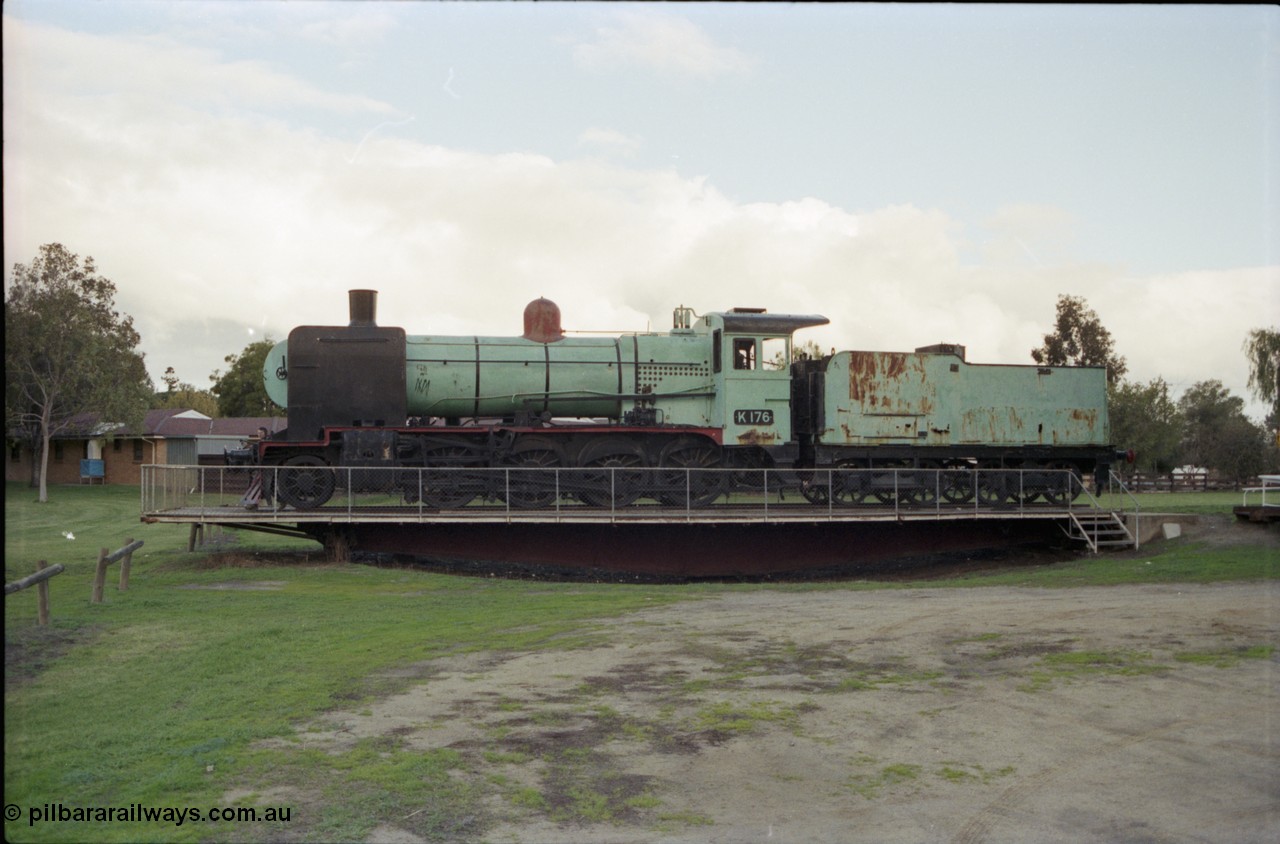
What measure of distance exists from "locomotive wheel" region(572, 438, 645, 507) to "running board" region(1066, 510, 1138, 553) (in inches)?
405

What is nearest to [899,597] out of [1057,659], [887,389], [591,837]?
[1057,659]

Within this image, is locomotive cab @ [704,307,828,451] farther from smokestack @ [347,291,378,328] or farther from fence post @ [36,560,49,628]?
fence post @ [36,560,49,628]

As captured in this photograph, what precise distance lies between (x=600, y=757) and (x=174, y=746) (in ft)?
10.8

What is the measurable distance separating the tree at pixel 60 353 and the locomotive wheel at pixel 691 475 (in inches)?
1280

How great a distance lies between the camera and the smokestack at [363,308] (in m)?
21.8

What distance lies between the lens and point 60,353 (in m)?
44.3

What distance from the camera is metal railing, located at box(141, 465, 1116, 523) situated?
806 inches

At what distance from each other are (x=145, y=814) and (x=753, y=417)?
1712 centimetres

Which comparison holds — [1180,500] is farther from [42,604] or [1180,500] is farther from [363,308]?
[42,604]

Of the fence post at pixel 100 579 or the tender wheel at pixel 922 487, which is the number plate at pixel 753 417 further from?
the fence post at pixel 100 579

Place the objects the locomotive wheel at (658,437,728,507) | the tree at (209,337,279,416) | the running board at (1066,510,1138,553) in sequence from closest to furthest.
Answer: the locomotive wheel at (658,437,728,507) < the running board at (1066,510,1138,553) < the tree at (209,337,279,416)

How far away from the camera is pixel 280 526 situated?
21438 millimetres

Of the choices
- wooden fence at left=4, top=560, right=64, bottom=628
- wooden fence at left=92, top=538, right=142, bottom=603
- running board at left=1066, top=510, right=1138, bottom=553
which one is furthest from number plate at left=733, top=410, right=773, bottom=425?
wooden fence at left=4, top=560, right=64, bottom=628

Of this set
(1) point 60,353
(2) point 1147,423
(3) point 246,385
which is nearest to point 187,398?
(3) point 246,385
